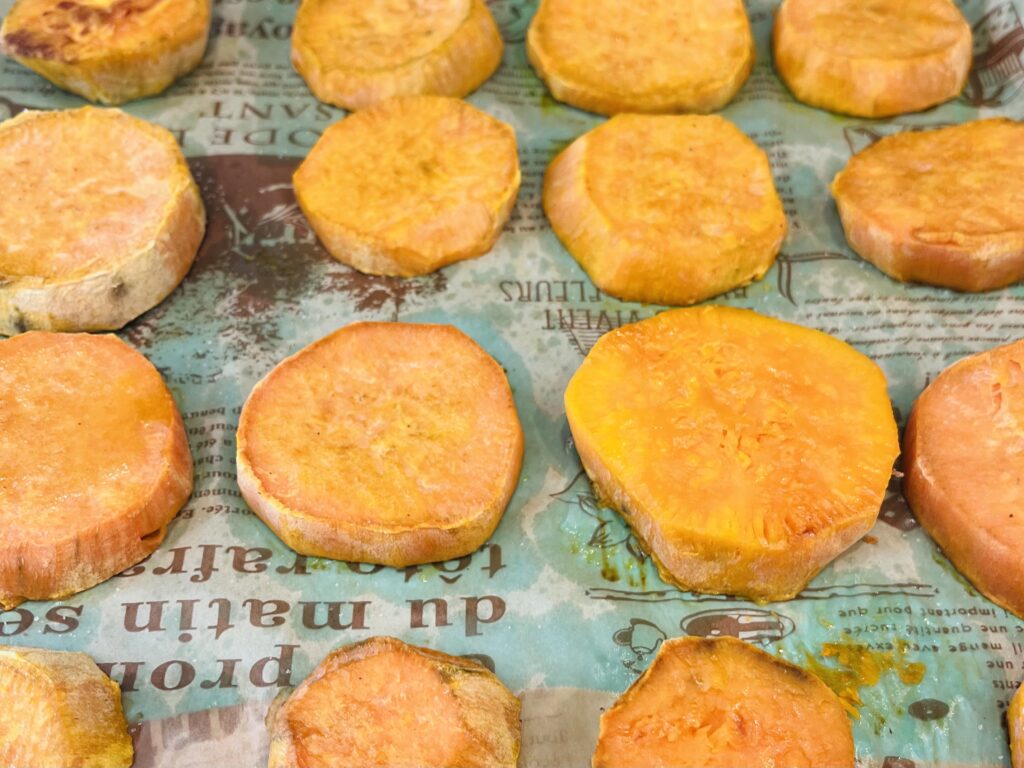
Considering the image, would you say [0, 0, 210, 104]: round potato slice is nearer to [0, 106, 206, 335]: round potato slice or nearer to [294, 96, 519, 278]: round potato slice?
[0, 106, 206, 335]: round potato slice

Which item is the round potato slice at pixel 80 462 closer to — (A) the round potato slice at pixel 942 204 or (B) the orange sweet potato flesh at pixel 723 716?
(B) the orange sweet potato flesh at pixel 723 716

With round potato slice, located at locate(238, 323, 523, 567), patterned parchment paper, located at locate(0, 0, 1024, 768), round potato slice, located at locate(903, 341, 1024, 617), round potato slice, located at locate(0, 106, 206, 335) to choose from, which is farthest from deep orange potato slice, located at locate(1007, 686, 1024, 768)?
round potato slice, located at locate(0, 106, 206, 335)

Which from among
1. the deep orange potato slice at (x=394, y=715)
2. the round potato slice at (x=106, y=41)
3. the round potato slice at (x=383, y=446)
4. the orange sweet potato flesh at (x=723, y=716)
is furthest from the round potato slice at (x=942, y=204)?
the round potato slice at (x=106, y=41)

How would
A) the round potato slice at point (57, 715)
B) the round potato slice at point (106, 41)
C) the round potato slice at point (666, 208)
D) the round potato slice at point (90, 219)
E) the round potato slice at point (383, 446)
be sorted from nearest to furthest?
the round potato slice at point (57, 715) → the round potato slice at point (383, 446) → the round potato slice at point (90, 219) → the round potato slice at point (666, 208) → the round potato slice at point (106, 41)

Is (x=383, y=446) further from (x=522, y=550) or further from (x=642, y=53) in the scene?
(x=642, y=53)

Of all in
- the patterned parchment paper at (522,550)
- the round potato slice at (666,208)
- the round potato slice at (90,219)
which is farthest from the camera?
the round potato slice at (666,208)
